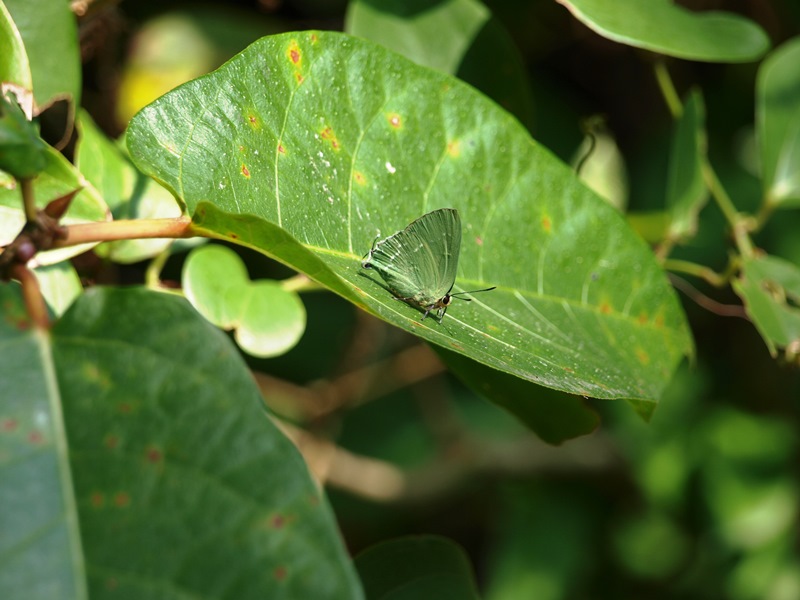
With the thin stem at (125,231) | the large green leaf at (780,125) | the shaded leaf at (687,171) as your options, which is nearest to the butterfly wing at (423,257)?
the thin stem at (125,231)

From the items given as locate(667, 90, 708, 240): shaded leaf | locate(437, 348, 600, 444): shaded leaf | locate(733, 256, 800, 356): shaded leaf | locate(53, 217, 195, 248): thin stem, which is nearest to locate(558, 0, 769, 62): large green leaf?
locate(667, 90, 708, 240): shaded leaf

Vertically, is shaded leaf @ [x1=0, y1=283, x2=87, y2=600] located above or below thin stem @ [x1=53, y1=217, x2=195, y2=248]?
below

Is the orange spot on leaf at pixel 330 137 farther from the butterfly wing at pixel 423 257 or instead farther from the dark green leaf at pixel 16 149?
the dark green leaf at pixel 16 149

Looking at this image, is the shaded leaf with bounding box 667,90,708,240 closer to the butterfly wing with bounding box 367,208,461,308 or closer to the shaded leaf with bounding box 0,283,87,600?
the butterfly wing with bounding box 367,208,461,308

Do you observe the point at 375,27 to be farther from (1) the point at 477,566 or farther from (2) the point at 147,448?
(1) the point at 477,566

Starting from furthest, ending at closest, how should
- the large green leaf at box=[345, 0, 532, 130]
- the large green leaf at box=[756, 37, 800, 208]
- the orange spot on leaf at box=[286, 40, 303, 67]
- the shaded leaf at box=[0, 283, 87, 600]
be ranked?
the large green leaf at box=[756, 37, 800, 208], the large green leaf at box=[345, 0, 532, 130], the orange spot on leaf at box=[286, 40, 303, 67], the shaded leaf at box=[0, 283, 87, 600]

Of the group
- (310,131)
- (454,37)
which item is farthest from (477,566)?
(310,131)
